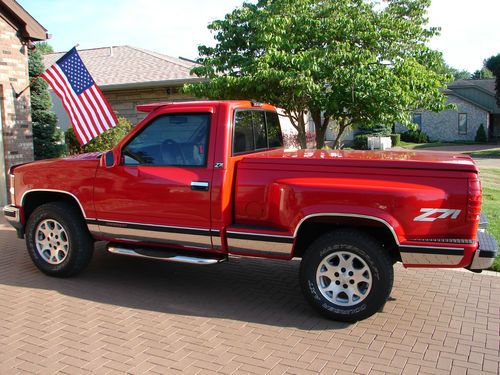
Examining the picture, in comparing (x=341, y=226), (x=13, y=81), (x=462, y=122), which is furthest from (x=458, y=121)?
(x=341, y=226)

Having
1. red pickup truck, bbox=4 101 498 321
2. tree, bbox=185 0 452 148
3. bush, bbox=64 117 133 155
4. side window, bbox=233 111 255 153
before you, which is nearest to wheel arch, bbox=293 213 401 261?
red pickup truck, bbox=4 101 498 321

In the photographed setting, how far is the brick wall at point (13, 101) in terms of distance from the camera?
10.3 metres

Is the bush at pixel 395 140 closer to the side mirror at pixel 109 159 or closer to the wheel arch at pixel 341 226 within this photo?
the wheel arch at pixel 341 226

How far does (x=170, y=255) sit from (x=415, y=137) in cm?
3944

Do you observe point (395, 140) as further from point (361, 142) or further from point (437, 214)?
point (437, 214)

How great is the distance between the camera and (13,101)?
1048 cm

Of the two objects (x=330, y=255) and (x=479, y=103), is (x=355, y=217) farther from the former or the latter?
(x=479, y=103)

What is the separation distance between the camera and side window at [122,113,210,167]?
5258 mm

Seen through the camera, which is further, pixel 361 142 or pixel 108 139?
pixel 361 142

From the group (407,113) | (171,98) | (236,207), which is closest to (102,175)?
(236,207)

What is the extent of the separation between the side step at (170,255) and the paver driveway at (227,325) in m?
0.47

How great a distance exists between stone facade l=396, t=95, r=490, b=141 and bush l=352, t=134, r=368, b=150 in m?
11.3

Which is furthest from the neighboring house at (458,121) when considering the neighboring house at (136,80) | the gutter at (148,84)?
the gutter at (148,84)

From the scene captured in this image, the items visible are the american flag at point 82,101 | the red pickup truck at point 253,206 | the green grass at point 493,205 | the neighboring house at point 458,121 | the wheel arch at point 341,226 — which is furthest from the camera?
the neighboring house at point 458,121
